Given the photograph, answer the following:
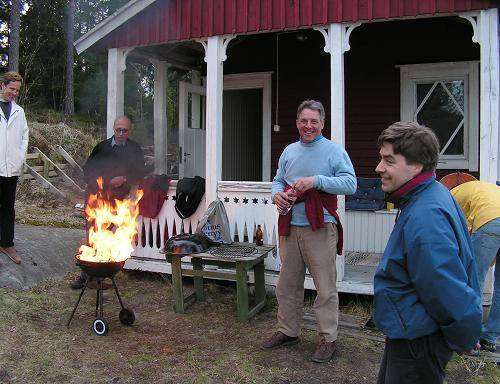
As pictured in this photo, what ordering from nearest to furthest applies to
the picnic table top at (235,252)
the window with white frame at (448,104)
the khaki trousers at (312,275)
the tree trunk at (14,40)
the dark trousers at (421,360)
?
the dark trousers at (421,360)
the khaki trousers at (312,275)
the picnic table top at (235,252)
the window with white frame at (448,104)
the tree trunk at (14,40)

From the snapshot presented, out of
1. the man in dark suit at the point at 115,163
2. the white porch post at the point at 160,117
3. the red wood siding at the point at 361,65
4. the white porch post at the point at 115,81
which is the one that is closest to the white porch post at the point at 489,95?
the red wood siding at the point at 361,65

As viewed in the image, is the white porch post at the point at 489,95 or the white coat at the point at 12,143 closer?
the white porch post at the point at 489,95

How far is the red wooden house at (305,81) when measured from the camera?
5547 mm

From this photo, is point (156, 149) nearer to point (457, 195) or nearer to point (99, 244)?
point (99, 244)

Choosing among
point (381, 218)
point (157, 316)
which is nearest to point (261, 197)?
point (157, 316)

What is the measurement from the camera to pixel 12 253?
5.99 metres

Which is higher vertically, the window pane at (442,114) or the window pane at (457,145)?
the window pane at (442,114)

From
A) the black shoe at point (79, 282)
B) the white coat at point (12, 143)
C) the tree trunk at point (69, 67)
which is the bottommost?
the black shoe at point (79, 282)

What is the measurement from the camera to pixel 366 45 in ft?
26.0

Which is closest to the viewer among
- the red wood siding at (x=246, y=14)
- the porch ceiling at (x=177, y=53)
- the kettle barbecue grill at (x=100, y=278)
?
the kettle barbecue grill at (x=100, y=278)

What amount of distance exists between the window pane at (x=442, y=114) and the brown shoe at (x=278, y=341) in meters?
4.36

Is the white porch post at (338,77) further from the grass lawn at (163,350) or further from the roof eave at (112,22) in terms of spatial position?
the roof eave at (112,22)

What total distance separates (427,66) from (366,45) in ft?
3.31

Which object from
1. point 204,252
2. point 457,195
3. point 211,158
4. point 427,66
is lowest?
point 204,252
